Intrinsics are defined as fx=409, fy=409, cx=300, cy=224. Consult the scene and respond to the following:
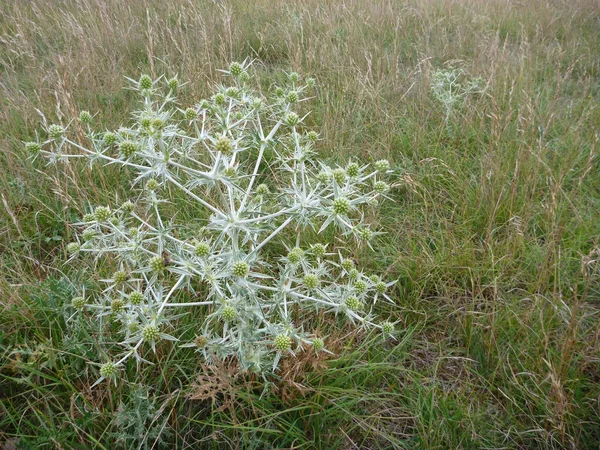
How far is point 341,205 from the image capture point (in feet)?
4.93

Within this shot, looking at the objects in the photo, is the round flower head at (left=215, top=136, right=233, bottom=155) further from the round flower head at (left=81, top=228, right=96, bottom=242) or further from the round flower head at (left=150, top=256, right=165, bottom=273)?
the round flower head at (left=81, top=228, right=96, bottom=242)

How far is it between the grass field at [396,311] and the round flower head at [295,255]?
424 mm

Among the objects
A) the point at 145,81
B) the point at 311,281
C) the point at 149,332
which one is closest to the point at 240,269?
the point at 311,281

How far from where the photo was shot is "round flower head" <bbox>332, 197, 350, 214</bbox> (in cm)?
150

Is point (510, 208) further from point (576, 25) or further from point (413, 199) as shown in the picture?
point (576, 25)

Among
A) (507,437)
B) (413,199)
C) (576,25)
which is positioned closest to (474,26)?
(576,25)

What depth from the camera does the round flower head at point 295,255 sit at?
1594 millimetres

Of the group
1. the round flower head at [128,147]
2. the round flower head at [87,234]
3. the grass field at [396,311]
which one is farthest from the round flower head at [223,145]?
the grass field at [396,311]

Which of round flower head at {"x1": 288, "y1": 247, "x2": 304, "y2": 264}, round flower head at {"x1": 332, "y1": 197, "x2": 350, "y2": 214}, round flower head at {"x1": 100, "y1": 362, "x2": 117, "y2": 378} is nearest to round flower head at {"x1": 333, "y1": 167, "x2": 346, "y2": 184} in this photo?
round flower head at {"x1": 332, "y1": 197, "x2": 350, "y2": 214}

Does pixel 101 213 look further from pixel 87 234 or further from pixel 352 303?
pixel 352 303

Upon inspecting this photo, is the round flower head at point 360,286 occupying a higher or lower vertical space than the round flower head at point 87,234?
lower

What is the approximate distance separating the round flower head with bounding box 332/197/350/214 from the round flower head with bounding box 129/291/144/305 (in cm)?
80

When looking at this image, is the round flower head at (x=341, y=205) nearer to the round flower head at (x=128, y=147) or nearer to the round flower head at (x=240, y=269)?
the round flower head at (x=240, y=269)

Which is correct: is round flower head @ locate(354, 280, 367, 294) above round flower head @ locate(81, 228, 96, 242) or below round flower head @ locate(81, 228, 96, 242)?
below
